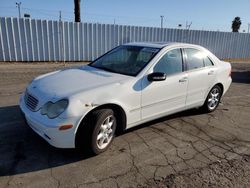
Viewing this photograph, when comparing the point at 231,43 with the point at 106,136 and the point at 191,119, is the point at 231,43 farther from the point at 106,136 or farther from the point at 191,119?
the point at 106,136

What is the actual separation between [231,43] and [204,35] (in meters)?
3.36

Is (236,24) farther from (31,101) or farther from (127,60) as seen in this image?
(31,101)

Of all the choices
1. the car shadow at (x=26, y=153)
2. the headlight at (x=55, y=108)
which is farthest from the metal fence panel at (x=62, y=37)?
the headlight at (x=55, y=108)

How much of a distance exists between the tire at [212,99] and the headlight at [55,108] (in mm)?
3508

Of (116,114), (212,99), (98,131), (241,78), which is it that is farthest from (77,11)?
(98,131)

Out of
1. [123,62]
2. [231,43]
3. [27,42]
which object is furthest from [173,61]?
[231,43]

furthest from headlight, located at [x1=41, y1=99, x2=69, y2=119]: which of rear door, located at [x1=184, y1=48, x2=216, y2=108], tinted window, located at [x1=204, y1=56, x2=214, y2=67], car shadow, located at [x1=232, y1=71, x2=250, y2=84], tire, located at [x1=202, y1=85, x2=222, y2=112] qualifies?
car shadow, located at [x1=232, y1=71, x2=250, y2=84]

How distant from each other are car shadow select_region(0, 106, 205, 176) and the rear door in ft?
8.20

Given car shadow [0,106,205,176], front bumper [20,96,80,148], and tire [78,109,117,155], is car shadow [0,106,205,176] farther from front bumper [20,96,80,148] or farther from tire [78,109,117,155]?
front bumper [20,96,80,148]

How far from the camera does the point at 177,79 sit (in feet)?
14.6

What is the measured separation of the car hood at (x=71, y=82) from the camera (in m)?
3.38

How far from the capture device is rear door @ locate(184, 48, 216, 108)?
4781mm

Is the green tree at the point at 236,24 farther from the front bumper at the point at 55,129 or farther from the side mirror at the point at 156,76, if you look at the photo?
the front bumper at the point at 55,129

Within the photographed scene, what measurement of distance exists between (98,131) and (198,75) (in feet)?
8.44
